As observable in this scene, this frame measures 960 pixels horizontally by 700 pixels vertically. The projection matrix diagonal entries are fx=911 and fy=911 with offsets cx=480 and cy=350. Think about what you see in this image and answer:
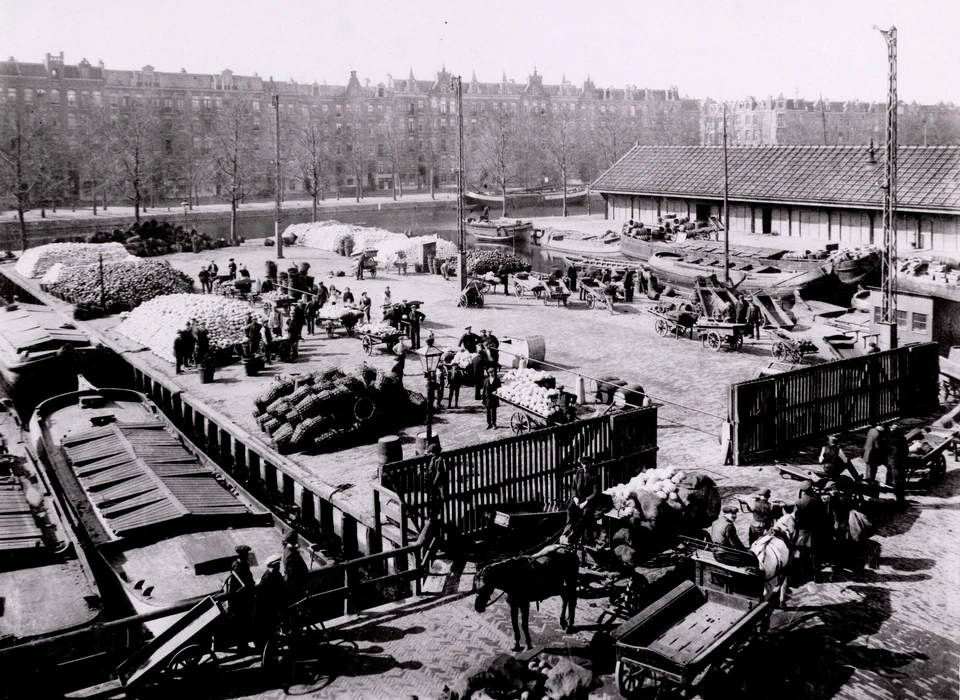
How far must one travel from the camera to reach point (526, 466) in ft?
51.1

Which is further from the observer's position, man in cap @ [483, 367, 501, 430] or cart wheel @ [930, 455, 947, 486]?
man in cap @ [483, 367, 501, 430]

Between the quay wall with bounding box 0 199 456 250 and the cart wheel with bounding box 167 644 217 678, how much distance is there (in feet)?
221

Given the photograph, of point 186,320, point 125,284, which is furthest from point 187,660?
point 125,284

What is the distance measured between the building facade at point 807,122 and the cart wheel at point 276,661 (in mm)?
99428

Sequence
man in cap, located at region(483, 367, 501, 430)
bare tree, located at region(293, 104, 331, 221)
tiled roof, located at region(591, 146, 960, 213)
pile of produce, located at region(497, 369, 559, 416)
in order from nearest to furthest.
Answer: pile of produce, located at region(497, 369, 559, 416), man in cap, located at region(483, 367, 501, 430), tiled roof, located at region(591, 146, 960, 213), bare tree, located at region(293, 104, 331, 221)

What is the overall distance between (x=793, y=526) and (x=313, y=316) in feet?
75.1

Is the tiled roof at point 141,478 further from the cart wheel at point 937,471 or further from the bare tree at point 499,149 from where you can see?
the bare tree at point 499,149

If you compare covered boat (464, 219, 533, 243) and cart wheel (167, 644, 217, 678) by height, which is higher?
covered boat (464, 219, 533, 243)

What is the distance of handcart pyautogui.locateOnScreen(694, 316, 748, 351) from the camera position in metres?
28.4

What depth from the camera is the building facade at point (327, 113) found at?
97500 millimetres

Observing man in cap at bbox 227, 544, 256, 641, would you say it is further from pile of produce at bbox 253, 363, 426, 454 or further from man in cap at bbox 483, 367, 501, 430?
man in cap at bbox 483, 367, 501, 430

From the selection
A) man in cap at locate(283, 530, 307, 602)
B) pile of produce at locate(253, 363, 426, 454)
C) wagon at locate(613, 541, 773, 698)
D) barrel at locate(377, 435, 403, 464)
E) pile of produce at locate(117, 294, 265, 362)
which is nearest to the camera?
wagon at locate(613, 541, 773, 698)

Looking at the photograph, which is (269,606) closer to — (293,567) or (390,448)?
(293,567)

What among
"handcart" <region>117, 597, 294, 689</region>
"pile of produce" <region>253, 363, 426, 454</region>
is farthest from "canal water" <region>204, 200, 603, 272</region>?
"handcart" <region>117, 597, 294, 689</region>
